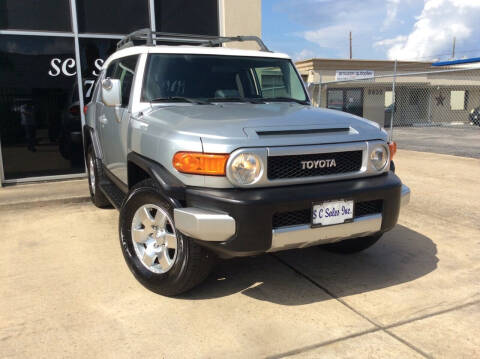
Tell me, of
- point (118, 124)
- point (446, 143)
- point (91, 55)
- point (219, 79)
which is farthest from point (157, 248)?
point (446, 143)

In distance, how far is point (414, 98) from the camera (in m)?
29.2

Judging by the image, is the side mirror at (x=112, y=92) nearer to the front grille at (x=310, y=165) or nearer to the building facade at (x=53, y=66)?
the front grille at (x=310, y=165)

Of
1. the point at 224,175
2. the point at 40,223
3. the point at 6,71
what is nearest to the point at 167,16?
the point at 6,71

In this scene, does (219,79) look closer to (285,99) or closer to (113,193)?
(285,99)

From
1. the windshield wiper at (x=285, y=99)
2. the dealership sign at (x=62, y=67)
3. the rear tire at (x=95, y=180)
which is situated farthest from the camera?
the dealership sign at (x=62, y=67)

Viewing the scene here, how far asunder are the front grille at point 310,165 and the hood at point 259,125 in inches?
4.0

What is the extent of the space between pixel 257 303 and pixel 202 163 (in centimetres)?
115

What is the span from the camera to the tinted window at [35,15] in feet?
24.1

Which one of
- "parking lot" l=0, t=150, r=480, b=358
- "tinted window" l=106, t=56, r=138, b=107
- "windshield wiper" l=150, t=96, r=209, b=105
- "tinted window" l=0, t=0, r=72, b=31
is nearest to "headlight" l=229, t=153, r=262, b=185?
"parking lot" l=0, t=150, r=480, b=358

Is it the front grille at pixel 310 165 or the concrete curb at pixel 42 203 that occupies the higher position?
the front grille at pixel 310 165

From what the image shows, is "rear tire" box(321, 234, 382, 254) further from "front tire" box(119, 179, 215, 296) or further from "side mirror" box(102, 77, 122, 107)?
"side mirror" box(102, 77, 122, 107)

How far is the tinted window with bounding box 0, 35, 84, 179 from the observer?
750 cm

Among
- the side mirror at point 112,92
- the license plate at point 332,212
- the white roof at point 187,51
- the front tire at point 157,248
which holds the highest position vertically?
the white roof at point 187,51

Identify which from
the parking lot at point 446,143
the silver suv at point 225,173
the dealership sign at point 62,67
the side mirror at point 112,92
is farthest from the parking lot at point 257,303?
the parking lot at point 446,143
